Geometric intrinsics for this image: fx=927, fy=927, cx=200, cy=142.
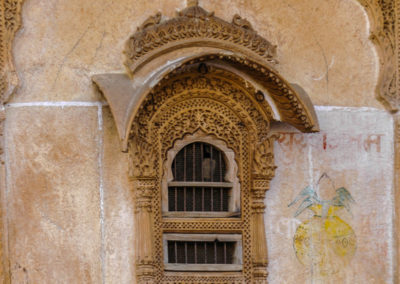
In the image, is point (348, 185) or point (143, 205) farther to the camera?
point (348, 185)

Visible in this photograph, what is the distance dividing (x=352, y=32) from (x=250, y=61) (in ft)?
4.50

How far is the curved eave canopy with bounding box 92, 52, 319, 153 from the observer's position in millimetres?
8086

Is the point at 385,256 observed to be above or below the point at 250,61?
below

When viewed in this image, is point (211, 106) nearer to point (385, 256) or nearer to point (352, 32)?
point (352, 32)

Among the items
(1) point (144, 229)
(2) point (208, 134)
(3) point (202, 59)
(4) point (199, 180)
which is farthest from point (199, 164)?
(3) point (202, 59)

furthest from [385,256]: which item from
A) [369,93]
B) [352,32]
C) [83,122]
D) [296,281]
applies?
[83,122]

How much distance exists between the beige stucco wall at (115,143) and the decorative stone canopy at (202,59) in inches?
6.1

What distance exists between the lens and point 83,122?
8430 millimetres

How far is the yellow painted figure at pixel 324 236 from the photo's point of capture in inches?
345

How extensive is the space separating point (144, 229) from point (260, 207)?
43.6 inches

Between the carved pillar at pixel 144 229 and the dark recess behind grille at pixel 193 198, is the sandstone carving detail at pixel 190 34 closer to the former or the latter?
the carved pillar at pixel 144 229

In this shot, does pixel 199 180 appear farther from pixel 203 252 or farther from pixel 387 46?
pixel 387 46

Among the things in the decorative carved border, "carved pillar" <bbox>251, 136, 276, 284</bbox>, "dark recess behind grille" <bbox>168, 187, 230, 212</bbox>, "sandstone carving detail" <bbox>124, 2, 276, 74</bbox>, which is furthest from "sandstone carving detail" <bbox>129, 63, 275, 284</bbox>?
the decorative carved border

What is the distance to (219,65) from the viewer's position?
846 centimetres
